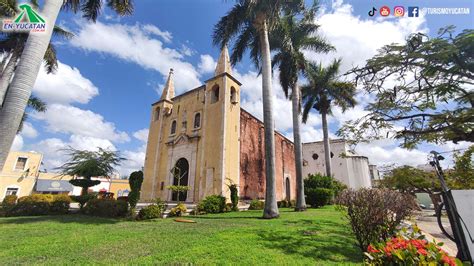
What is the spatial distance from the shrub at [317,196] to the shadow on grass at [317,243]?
10.1 m

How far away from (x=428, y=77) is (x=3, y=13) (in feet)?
59.9

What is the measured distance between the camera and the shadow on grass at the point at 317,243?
4395 millimetres

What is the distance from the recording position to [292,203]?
1852cm

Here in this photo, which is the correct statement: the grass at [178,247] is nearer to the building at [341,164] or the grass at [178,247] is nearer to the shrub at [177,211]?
the shrub at [177,211]

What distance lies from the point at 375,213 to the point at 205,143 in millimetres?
14139

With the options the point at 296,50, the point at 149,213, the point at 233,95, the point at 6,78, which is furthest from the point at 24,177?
the point at 296,50

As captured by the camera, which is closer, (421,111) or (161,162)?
(421,111)

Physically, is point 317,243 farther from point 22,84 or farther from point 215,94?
point 215,94

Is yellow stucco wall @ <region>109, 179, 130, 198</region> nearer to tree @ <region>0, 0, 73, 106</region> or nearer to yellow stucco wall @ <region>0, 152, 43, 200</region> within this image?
yellow stucco wall @ <region>0, 152, 43, 200</region>

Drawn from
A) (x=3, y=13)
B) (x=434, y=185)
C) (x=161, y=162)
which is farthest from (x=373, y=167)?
(x=3, y=13)

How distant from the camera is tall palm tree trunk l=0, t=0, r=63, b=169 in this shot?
4.20 m

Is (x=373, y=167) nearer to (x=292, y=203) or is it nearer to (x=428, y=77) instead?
(x=292, y=203)

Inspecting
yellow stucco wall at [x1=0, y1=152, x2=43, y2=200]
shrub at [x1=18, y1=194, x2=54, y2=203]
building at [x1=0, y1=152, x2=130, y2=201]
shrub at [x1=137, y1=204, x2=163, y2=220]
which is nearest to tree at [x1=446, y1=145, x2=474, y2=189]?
shrub at [x1=137, y1=204, x2=163, y2=220]

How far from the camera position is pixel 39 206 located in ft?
35.4
